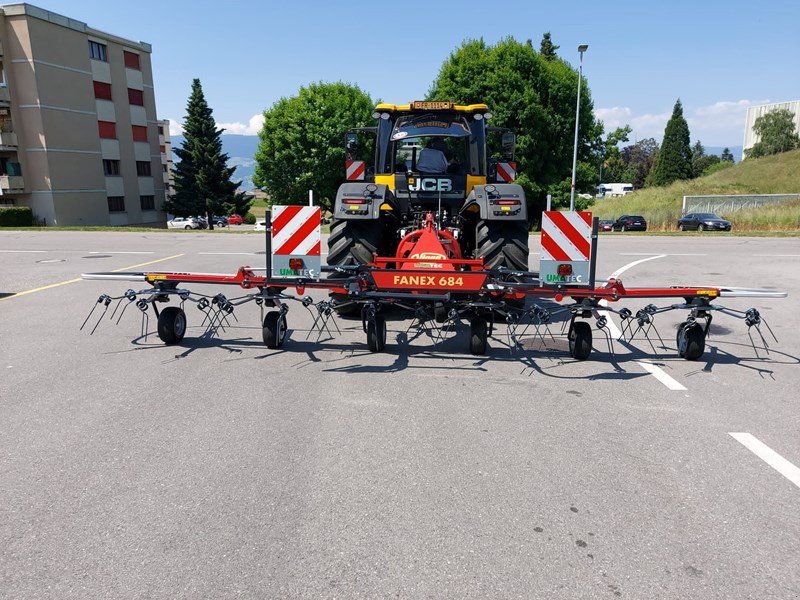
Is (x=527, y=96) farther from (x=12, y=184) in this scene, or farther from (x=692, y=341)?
(x=12, y=184)

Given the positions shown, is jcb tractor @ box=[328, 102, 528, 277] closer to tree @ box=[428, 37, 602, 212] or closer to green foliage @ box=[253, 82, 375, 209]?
tree @ box=[428, 37, 602, 212]

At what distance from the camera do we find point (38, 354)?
670cm

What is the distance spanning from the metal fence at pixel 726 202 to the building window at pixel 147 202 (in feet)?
140

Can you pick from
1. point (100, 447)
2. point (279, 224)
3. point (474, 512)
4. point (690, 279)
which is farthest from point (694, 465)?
point (690, 279)

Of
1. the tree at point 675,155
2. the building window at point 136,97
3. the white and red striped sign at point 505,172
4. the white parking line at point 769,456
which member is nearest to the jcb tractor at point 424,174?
the white and red striped sign at point 505,172

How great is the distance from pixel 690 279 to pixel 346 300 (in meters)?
8.94

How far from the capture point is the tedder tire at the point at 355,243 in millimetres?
7891

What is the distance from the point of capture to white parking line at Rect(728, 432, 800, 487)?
3812 millimetres

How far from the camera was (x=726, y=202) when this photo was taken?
134 feet

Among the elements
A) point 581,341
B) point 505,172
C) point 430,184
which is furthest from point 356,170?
point 581,341

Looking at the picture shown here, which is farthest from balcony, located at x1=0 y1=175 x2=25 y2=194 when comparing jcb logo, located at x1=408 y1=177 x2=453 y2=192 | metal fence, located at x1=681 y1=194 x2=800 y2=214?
metal fence, located at x1=681 y1=194 x2=800 y2=214

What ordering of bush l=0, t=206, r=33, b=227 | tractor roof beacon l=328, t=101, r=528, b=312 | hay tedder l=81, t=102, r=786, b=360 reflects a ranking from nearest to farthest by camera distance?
hay tedder l=81, t=102, r=786, b=360, tractor roof beacon l=328, t=101, r=528, b=312, bush l=0, t=206, r=33, b=227

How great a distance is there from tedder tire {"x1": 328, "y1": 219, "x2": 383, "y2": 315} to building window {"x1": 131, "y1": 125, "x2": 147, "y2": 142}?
158 feet

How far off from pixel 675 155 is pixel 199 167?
201 ft
